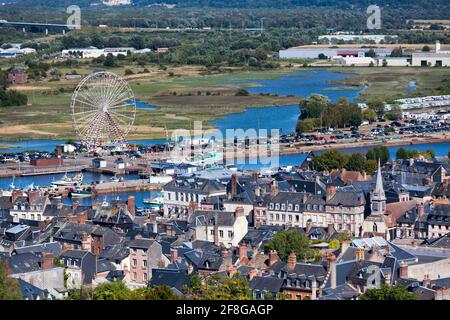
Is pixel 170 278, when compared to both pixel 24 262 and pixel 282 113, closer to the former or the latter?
pixel 24 262

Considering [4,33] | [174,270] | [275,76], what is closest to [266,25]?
[4,33]

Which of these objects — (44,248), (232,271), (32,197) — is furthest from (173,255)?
(32,197)

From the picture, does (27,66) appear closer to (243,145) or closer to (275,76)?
(275,76)


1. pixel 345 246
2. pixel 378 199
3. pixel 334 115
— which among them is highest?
pixel 345 246

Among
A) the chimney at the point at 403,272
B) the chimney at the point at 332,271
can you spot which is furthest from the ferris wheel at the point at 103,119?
the chimney at the point at 332,271

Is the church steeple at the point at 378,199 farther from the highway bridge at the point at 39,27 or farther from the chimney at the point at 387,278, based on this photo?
the highway bridge at the point at 39,27

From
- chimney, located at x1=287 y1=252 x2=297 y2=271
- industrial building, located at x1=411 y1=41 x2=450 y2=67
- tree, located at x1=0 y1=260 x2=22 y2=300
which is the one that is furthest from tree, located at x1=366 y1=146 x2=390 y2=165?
industrial building, located at x1=411 y1=41 x2=450 y2=67
